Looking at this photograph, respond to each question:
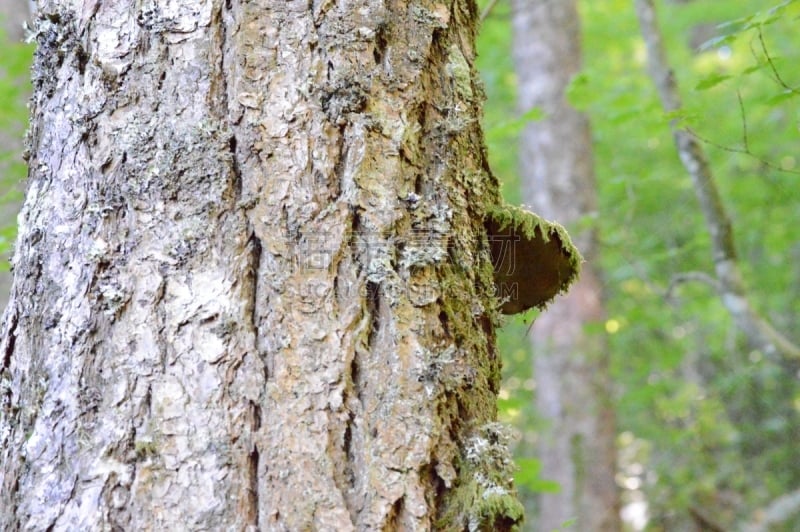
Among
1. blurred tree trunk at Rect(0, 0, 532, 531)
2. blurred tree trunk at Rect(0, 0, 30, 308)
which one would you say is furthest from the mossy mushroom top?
blurred tree trunk at Rect(0, 0, 30, 308)

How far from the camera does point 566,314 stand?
5.74 metres

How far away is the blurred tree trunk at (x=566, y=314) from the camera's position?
5.48 m

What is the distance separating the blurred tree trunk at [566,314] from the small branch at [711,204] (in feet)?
4.94

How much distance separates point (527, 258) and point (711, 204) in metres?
2.50

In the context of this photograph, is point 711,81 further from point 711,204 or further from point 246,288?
point 246,288

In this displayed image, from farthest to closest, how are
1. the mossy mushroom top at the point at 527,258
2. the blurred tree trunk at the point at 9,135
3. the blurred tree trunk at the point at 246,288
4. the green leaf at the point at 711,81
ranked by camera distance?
the blurred tree trunk at the point at 9,135 → the green leaf at the point at 711,81 → the mossy mushroom top at the point at 527,258 → the blurred tree trunk at the point at 246,288

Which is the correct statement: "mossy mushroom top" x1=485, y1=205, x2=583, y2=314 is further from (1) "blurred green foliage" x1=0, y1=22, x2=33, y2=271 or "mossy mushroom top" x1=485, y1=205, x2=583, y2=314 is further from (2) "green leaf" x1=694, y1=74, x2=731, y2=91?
(1) "blurred green foliage" x1=0, y1=22, x2=33, y2=271

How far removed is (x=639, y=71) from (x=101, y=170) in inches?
344

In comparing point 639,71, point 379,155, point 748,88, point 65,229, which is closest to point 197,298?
point 65,229

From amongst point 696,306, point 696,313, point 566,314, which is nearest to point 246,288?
point 566,314

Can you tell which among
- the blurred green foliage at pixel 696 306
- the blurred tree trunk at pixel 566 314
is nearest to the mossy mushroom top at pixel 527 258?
the blurred tree trunk at pixel 566 314

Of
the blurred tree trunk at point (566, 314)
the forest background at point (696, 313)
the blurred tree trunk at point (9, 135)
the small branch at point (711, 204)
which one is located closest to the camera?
the small branch at point (711, 204)

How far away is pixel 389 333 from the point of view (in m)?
1.26

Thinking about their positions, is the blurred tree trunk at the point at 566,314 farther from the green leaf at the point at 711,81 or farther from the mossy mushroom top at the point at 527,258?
the mossy mushroom top at the point at 527,258
